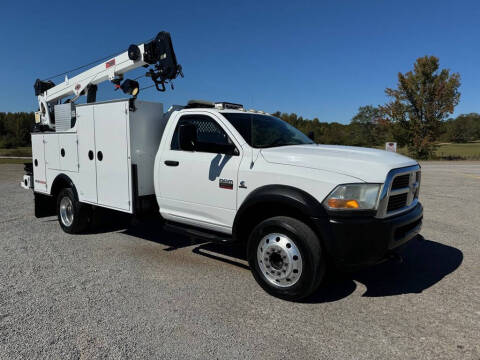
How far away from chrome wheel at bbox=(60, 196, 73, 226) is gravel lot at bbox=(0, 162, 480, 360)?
700 mm

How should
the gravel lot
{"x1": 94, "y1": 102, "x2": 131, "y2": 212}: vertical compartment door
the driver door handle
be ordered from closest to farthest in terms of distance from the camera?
1. the gravel lot
2. the driver door handle
3. {"x1": 94, "y1": 102, "x2": 131, "y2": 212}: vertical compartment door

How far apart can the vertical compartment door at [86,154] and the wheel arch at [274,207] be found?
2896 mm

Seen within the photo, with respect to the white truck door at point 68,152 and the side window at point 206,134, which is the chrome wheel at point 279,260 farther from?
the white truck door at point 68,152

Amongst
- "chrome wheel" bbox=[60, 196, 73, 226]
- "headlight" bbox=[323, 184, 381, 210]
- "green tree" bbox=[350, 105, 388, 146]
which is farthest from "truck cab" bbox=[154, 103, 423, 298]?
"green tree" bbox=[350, 105, 388, 146]

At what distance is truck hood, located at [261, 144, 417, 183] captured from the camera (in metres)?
3.47

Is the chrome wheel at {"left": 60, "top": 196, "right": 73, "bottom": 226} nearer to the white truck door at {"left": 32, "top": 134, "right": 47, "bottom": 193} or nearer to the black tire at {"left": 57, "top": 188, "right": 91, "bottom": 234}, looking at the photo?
the black tire at {"left": 57, "top": 188, "right": 91, "bottom": 234}

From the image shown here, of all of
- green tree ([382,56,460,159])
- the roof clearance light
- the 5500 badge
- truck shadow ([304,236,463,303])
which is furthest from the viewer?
green tree ([382,56,460,159])

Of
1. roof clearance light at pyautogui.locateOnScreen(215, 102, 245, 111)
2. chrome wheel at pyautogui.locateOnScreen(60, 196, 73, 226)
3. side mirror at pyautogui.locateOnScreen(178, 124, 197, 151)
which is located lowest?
chrome wheel at pyautogui.locateOnScreen(60, 196, 73, 226)

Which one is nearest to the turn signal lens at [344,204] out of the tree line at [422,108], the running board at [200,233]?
the running board at [200,233]

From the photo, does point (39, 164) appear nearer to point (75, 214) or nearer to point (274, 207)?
point (75, 214)

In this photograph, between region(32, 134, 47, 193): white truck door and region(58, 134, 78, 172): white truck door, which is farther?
region(32, 134, 47, 193): white truck door

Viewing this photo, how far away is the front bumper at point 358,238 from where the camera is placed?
3406mm

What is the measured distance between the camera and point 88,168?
19.4 ft

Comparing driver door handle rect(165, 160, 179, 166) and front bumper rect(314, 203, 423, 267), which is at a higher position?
driver door handle rect(165, 160, 179, 166)
